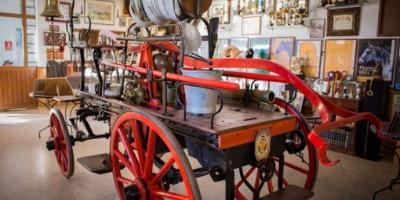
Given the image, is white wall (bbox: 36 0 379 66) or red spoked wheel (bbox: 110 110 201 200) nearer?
red spoked wheel (bbox: 110 110 201 200)

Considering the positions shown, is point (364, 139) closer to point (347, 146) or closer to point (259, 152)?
point (347, 146)

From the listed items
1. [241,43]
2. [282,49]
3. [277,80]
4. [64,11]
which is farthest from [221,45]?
[277,80]

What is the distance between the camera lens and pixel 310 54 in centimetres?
521

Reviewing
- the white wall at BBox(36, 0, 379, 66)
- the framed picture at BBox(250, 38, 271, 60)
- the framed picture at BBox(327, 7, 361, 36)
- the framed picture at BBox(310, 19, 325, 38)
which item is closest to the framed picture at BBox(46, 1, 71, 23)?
the white wall at BBox(36, 0, 379, 66)

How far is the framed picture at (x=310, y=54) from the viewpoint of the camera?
16.8ft

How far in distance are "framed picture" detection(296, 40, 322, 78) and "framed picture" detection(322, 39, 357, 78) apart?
0.13m

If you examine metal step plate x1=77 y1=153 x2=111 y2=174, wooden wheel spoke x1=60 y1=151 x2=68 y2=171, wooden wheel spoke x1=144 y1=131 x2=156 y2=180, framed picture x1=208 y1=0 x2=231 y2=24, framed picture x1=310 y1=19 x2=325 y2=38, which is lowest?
wooden wheel spoke x1=60 y1=151 x2=68 y2=171

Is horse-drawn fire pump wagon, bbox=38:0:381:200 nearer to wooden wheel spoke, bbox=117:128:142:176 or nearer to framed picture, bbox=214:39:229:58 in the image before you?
wooden wheel spoke, bbox=117:128:142:176

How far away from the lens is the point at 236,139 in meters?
1.68

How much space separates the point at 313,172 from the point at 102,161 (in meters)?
1.71

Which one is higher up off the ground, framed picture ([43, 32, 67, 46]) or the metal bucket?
framed picture ([43, 32, 67, 46])

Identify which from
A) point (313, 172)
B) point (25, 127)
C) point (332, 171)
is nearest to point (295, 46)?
point (332, 171)

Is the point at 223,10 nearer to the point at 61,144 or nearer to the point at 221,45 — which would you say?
the point at 221,45

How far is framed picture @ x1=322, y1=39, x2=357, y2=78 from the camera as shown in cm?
476
